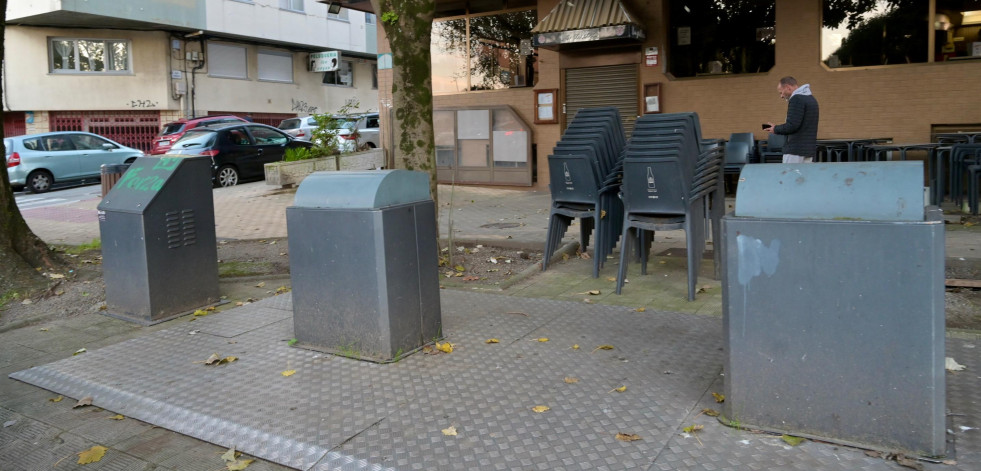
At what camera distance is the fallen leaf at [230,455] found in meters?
3.60

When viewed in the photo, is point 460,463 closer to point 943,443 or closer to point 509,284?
point 943,443

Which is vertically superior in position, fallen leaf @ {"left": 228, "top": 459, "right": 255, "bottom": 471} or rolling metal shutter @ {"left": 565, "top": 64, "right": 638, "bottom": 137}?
rolling metal shutter @ {"left": 565, "top": 64, "right": 638, "bottom": 137}

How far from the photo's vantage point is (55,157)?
19281 millimetres

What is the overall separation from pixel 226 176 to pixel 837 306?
16.7 metres

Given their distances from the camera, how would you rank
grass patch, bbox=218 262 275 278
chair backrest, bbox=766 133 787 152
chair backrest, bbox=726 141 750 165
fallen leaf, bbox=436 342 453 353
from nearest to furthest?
fallen leaf, bbox=436 342 453 353 → grass patch, bbox=218 262 275 278 → chair backrest, bbox=726 141 750 165 → chair backrest, bbox=766 133 787 152

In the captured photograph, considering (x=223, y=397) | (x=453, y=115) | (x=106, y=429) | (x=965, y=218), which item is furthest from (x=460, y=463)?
(x=453, y=115)

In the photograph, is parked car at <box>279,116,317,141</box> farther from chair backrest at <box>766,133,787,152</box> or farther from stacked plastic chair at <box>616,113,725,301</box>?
stacked plastic chair at <box>616,113,725,301</box>

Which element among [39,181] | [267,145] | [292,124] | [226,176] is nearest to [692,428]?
[226,176]

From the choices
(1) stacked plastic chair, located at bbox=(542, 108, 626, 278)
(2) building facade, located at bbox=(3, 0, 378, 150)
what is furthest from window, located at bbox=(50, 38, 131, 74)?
(1) stacked plastic chair, located at bbox=(542, 108, 626, 278)

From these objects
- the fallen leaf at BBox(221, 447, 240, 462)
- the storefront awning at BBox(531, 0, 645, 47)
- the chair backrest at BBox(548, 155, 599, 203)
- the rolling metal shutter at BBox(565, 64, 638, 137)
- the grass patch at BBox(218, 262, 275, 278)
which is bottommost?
the fallen leaf at BBox(221, 447, 240, 462)

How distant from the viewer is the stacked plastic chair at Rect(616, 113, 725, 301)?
616 cm

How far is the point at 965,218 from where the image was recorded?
9.74m

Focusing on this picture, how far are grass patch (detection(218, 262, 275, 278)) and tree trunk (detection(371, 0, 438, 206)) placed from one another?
6.34ft

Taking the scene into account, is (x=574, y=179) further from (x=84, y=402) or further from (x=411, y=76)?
(x=84, y=402)
